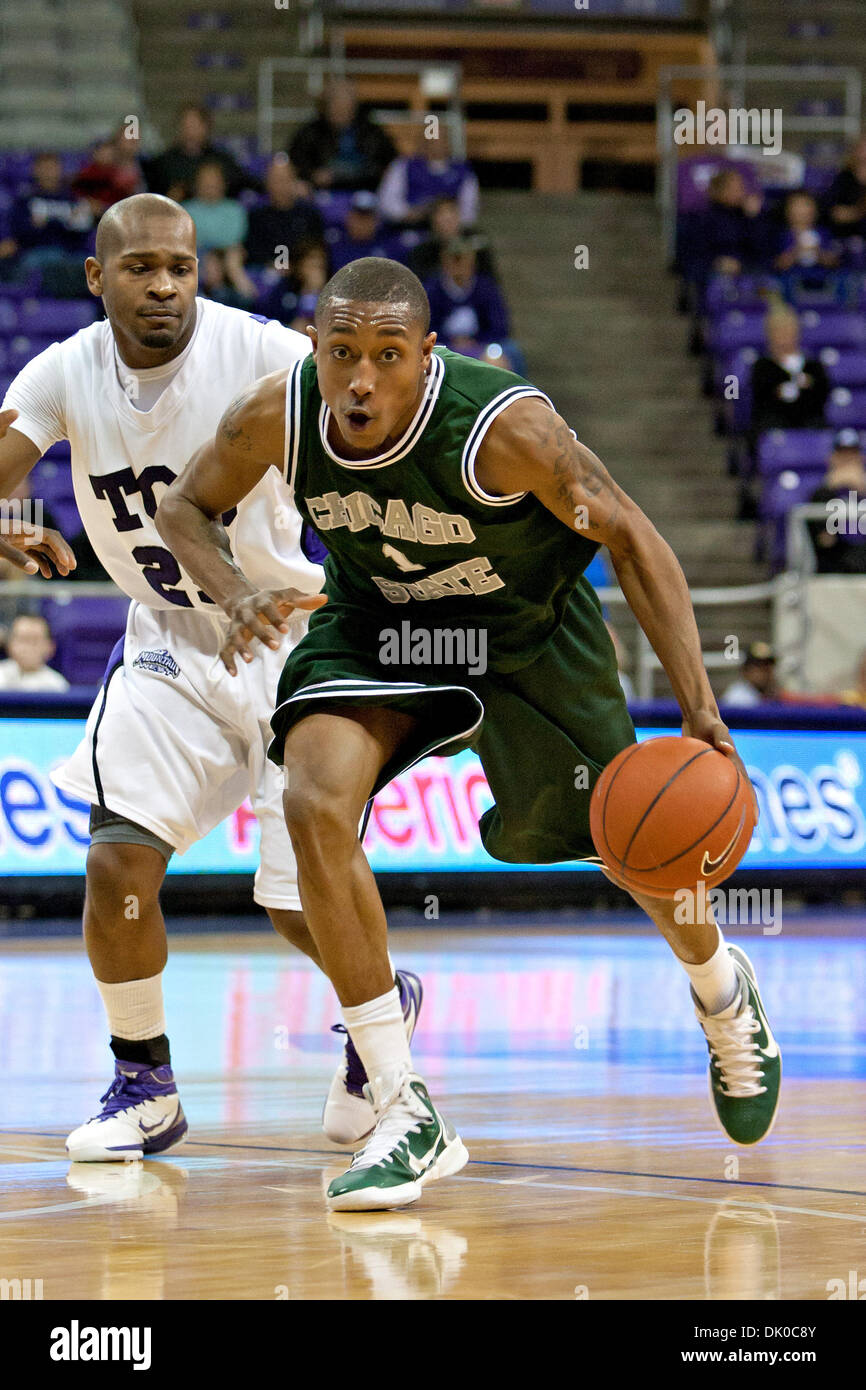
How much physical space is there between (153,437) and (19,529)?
1.30 ft

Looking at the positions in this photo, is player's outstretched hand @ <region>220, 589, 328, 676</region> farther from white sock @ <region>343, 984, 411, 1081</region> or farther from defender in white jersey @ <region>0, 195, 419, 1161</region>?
defender in white jersey @ <region>0, 195, 419, 1161</region>

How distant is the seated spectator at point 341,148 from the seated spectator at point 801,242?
3.17 metres

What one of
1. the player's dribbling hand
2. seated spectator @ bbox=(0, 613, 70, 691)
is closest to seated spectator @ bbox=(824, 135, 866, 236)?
seated spectator @ bbox=(0, 613, 70, 691)

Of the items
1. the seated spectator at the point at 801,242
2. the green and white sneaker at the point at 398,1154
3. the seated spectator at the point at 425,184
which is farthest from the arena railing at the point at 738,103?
the green and white sneaker at the point at 398,1154

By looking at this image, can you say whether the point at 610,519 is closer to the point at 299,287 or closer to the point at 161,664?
the point at 161,664

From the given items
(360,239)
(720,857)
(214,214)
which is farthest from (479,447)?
(360,239)

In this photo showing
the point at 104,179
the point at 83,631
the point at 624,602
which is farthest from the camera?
the point at 104,179

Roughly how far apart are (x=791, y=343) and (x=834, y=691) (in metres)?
2.80

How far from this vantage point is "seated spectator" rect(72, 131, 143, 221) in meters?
14.7

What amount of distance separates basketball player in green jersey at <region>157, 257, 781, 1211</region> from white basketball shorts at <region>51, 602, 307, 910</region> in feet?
1.36

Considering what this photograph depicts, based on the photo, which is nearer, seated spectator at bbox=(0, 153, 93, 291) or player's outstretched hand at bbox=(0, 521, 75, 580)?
player's outstretched hand at bbox=(0, 521, 75, 580)

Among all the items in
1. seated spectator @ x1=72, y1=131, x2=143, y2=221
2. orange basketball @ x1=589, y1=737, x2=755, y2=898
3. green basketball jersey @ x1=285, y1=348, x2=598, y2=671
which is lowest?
orange basketball @ x1=589, y1=737, x2=755, y2=898

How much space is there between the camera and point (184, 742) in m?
4.63

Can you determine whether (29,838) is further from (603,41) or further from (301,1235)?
(603,41)
